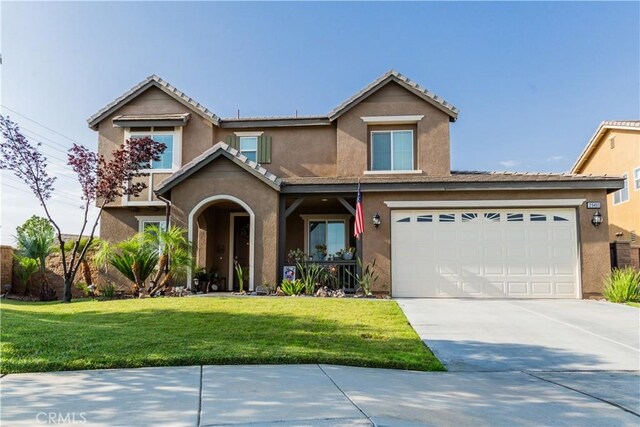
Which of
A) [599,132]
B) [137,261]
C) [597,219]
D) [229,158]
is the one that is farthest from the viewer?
[599,132]

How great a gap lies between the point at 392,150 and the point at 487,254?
5.23 m

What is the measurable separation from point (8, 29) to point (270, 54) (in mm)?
8828

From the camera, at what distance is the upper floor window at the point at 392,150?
52.6 ft

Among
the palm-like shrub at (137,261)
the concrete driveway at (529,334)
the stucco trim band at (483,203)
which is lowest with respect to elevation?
the concrete driveway at (529,334)

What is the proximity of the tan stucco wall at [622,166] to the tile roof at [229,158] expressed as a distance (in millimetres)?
19050

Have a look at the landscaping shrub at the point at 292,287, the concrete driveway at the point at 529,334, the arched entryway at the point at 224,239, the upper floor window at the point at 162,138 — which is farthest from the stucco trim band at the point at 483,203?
the upper floor window at the point at 162,138

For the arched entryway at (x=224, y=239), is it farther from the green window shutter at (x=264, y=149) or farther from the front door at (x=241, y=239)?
the green window shutter at (x=264, y=149)

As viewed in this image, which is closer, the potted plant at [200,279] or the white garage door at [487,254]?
the white garage door at [487,254]

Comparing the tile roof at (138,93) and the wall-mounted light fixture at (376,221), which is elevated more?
the tile roof at (138,93)

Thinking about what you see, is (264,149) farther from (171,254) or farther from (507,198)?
(507,198)

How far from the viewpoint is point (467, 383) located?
5.43 meters

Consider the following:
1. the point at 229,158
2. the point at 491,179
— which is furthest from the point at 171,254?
the point at 491,179

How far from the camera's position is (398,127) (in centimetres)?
1627

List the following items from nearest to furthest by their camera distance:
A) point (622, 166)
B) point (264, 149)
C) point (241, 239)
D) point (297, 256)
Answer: point (297, 256) < point (264, 149) < point (241, 239) < point (622, 166)
